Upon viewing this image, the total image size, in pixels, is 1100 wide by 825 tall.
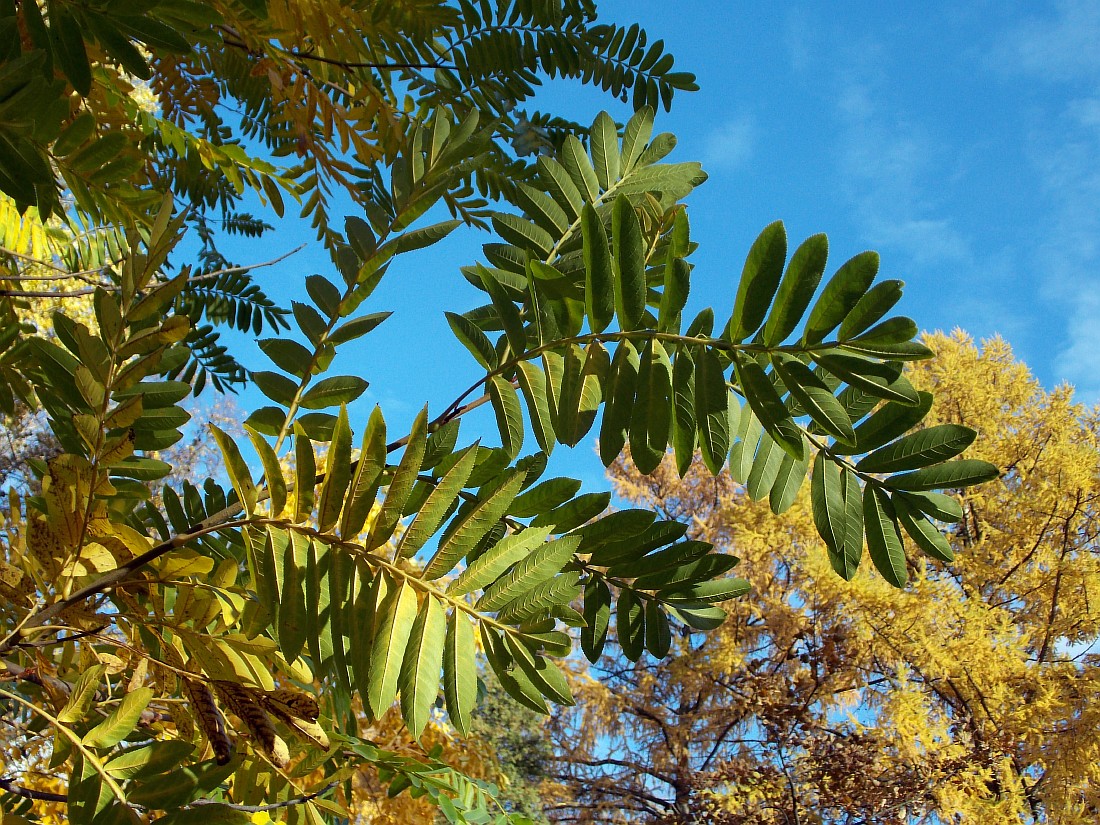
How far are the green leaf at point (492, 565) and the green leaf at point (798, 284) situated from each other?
0.25 meters

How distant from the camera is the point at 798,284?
1.87 feet

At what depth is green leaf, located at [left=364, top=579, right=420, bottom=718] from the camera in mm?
490

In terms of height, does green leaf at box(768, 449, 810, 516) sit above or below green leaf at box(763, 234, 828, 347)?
below

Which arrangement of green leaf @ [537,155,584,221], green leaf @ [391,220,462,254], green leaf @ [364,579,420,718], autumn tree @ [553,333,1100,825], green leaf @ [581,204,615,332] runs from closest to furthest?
green leaf @ [364,579,420,718] → green leaf @ [581,204,615,332] → green leaf @ [391,220,462,254] → green leaf @ [537,155,584,221] → autumn tree @ [553,333,1100,825]

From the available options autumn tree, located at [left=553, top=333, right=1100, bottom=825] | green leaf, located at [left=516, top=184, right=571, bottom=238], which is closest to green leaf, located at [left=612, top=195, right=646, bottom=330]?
green leaf, located at [left=516, top=184, right=571, bottom=238]

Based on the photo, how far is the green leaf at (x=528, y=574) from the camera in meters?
0.54

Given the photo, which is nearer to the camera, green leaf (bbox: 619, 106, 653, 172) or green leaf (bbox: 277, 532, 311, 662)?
green leaf (bbox: 277, 532, 311, 662)

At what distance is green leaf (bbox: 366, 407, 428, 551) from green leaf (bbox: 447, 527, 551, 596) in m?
0.06

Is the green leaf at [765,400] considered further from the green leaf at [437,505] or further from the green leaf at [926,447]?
the green leaf at [437,505]

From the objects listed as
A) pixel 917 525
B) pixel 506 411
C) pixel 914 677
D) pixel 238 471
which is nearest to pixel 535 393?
pixel 506 411

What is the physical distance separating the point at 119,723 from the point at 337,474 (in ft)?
0.92

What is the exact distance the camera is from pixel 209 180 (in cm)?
224

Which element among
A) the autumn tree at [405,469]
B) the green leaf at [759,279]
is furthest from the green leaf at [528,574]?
the green leaf at [759,279]

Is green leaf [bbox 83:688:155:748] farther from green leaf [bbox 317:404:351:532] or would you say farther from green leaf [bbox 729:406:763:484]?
green leaf [bbox 729:406:763:484]
